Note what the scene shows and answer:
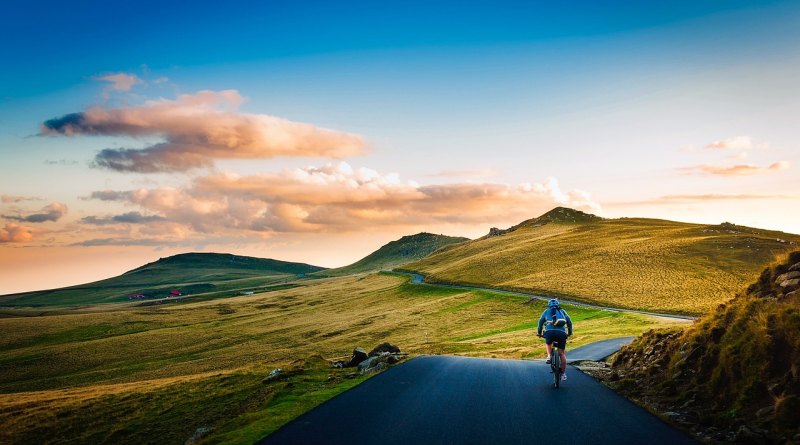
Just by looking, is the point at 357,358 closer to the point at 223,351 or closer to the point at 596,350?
the point at 596,350

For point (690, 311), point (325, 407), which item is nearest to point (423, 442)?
point (325, 407)

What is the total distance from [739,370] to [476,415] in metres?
8.13

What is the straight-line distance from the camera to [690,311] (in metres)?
62.2

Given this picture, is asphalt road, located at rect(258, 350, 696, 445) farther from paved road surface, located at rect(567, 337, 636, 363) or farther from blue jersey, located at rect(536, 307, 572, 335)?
paved road surface, located at rect(567, 337, 636, 363)

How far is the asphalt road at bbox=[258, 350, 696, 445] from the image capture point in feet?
41.2

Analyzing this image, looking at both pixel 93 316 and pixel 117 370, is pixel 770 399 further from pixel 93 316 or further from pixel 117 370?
pixel 93 316

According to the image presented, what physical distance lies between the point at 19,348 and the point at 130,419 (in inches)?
3397

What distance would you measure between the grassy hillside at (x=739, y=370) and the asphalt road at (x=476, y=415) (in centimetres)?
148

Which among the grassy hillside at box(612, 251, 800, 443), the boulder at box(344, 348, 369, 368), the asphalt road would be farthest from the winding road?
the boulder at box(344, 348, 369, 368)

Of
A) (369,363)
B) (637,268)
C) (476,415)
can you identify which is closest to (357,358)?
(369,363)

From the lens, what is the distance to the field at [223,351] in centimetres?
2931

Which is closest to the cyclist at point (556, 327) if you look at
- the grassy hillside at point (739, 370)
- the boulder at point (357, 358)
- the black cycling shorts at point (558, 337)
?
the black cycling shorts at point (558, 337)

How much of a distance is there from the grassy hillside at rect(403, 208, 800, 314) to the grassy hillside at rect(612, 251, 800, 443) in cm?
4889

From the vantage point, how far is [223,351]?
261ft
